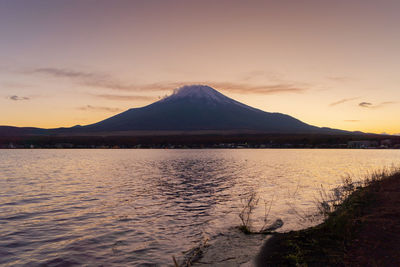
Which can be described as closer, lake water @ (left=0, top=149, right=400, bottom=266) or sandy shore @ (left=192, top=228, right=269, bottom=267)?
sandy shore @ (left=192, top=228, right=269, bottom=267)

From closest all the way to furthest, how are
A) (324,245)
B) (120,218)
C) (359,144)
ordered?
1. (324,245)
2. (120,218)
3. (359,144)

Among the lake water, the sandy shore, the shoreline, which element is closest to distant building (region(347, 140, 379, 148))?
the lake water

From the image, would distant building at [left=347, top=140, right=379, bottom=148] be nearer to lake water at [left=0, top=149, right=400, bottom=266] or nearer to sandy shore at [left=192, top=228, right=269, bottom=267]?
lake water at [left=0, top=149, right=400, bottom=266]

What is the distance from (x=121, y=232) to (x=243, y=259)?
639cm

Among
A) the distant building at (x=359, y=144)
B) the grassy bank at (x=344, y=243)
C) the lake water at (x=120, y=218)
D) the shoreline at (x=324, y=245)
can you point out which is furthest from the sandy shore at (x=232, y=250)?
the distant building at (x=359, y=144)

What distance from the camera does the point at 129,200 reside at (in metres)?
21.1

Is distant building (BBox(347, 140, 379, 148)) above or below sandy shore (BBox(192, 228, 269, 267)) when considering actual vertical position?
above

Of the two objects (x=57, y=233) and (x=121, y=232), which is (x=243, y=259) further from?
(x=57, y=233)

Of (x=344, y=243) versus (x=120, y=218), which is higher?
(x=344, y=243)

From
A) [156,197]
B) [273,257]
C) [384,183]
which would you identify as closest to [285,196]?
[384,183]

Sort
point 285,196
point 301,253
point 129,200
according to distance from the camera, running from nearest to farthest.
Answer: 1. point 301,253
2. point 129,200
3. point 285,196

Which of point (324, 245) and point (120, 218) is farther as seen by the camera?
point (120, 218)

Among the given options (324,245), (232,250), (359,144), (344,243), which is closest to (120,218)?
(232,250)

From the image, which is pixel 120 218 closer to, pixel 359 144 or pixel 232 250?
pixel 232 250
